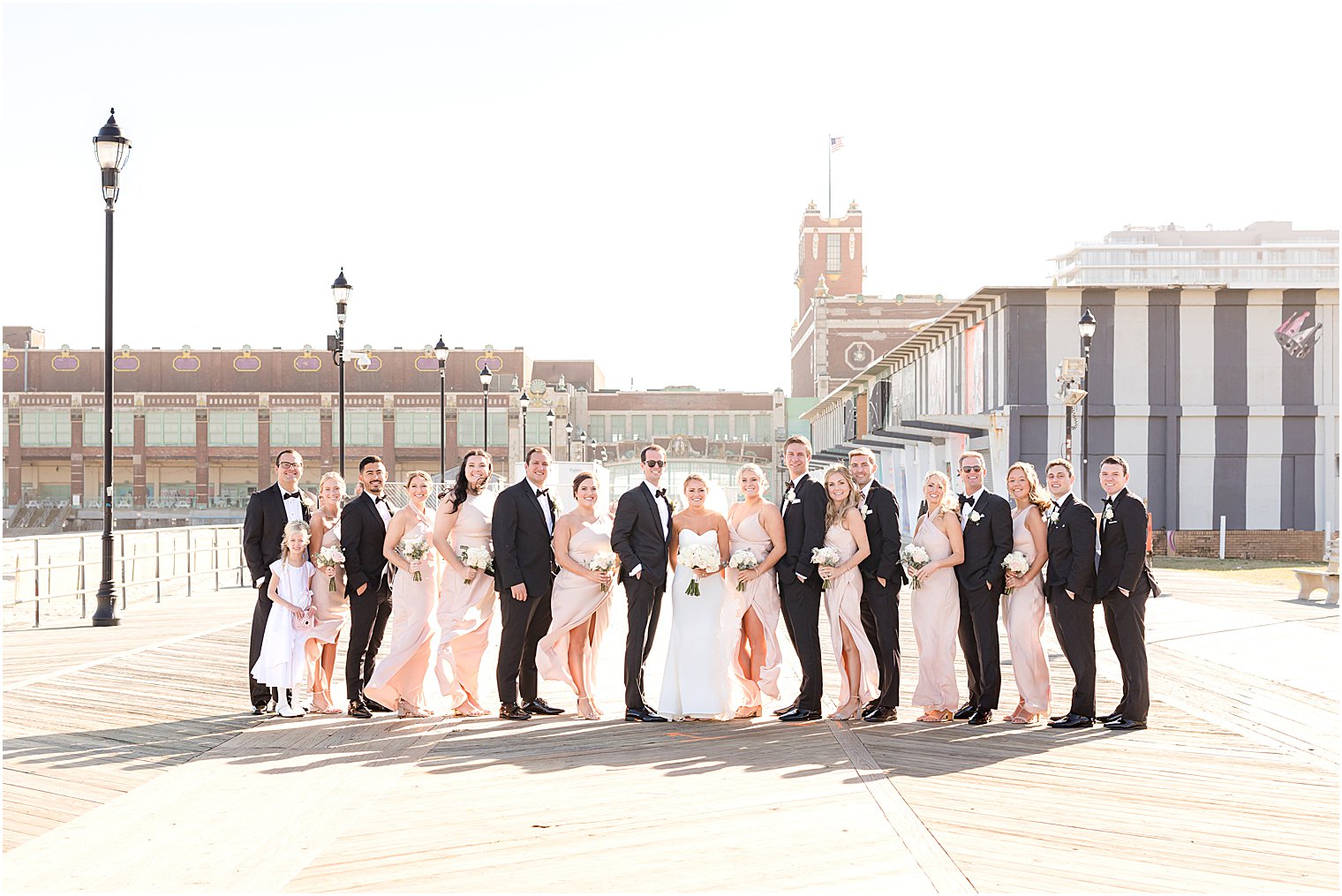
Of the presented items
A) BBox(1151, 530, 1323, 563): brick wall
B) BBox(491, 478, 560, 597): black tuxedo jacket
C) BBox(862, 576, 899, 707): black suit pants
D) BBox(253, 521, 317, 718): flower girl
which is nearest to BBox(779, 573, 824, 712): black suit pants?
BBox(862, 576, 899, 707): black suit pants

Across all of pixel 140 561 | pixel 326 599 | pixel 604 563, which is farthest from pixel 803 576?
pixel 140 561

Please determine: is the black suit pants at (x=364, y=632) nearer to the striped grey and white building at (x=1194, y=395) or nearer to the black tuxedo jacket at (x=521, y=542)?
the black tuxedo jacket at (x=521, y=542)

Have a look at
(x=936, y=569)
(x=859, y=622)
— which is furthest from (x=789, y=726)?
(x=936, y=569)

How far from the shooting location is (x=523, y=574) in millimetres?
10227

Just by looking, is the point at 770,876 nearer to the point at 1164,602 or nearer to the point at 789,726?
the point at 789,726

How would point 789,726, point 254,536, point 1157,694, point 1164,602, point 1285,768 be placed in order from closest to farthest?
point 1285,768 < point 789,726 < point 254,536 < point 1157,694 < point 1164,602

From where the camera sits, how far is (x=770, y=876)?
19.7 feet

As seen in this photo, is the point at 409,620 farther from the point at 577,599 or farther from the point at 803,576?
the point at 803,576

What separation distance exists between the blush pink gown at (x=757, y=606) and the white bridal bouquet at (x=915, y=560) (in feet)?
3.39

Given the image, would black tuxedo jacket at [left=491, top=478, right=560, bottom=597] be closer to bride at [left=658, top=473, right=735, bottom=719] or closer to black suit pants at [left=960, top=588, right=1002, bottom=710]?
bride at [left=658, top=473, right=735, bottom=719]

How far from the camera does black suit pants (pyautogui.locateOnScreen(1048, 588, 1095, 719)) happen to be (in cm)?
978

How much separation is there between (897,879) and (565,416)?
287 ft

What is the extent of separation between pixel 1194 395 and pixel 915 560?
2868 cm

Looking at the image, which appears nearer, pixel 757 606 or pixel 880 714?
Result: pixel 880 714
